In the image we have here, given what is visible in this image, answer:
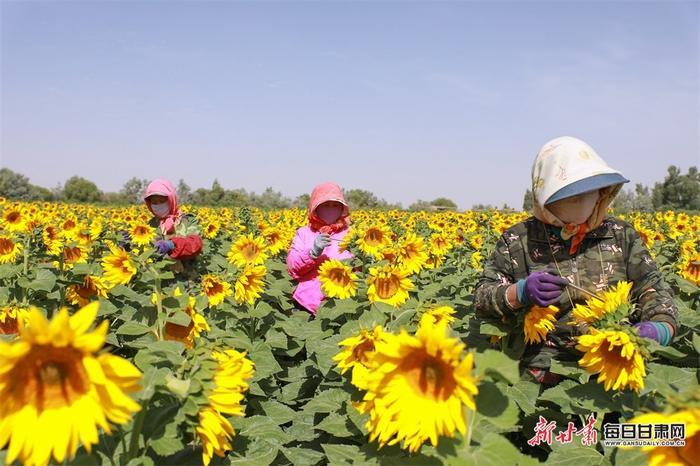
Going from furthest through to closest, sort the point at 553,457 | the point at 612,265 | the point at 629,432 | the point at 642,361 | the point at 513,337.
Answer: the point at 513,337, the point at 612,265, the point at 553,457, the point at 642,361, the point at 629,432

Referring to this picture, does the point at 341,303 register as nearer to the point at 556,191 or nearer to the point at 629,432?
the point at 556,191

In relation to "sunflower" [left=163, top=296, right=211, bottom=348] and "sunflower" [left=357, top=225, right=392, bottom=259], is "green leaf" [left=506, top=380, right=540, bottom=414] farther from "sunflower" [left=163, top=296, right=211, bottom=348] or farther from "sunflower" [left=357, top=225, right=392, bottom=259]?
"sunflower" [left=357, top=225, right=392, bottom=259]

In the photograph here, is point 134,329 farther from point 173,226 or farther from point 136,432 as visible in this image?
point 173,226

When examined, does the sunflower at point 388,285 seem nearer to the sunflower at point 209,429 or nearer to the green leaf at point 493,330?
the green leaf at point 493,330

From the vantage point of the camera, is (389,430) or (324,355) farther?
(324,355)

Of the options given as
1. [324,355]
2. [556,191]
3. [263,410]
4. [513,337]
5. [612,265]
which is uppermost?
[556,191]

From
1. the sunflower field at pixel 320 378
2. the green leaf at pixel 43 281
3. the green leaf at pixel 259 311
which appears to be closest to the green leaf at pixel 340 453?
the sunflower field at pixel 320 378

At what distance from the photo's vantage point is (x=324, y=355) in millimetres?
3414

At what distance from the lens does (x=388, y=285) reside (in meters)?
3.54

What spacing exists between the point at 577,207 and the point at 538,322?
63 cm

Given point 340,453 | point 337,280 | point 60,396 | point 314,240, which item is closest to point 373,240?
point 314,240

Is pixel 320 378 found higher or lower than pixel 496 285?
lower

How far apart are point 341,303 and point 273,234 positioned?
138 inches

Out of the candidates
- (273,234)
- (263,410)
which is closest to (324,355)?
(263,410)
